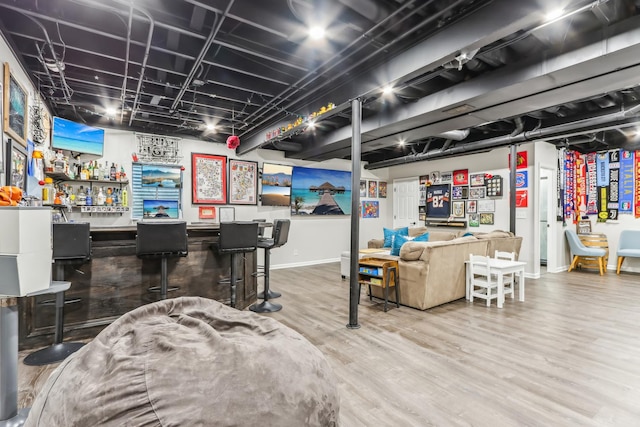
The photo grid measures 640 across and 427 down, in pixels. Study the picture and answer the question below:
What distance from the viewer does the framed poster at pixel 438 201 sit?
25.9 feet

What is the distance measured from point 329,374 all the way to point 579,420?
6.26 ft

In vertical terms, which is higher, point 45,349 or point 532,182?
point 532,182

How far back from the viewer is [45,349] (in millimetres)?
2865

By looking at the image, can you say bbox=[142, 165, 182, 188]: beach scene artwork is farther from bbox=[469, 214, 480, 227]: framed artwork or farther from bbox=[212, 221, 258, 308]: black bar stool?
bbox=[469, 214, 480, 227]: framed artwork

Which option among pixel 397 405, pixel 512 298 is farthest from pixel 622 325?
pixel 397 405

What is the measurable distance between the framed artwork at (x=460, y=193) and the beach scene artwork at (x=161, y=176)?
6.12m

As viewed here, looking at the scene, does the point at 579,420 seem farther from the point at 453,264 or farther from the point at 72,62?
the point at 72,62

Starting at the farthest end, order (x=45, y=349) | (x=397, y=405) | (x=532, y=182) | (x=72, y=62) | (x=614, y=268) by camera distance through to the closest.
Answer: (x=614, y=268) → (x=532, y=182) → (x=72, y=62) → (x=45, y=349) → (x=397, y=405)

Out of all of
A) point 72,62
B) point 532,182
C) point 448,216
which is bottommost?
point 448,216

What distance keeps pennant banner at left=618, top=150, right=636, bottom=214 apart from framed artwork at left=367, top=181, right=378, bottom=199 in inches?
211

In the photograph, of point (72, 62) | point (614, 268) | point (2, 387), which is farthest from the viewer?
point (614, 268)

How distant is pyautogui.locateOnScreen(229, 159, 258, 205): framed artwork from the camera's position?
273 inches

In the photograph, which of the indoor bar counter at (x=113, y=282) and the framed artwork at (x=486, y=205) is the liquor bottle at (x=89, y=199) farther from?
the framed artwork at (x=486, y=205)

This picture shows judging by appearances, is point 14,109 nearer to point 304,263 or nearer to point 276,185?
point 276,185
